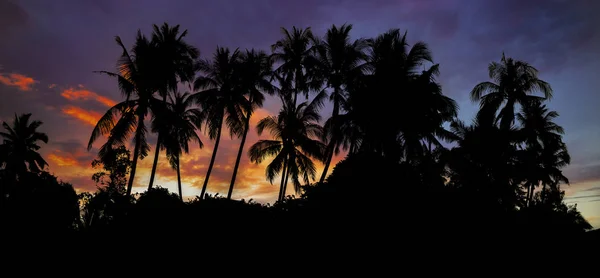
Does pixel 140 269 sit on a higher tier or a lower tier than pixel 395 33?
lower

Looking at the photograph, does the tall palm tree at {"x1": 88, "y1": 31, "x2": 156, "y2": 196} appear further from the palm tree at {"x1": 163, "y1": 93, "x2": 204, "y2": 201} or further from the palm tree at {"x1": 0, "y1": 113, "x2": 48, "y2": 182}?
the palm tree at {"x1": 0, "y1": 113, "x2": 48, "y2": 182}

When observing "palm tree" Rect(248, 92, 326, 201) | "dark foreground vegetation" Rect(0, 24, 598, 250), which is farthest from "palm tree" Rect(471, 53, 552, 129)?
"palm tree" Rect(248, 92, 326, 201)

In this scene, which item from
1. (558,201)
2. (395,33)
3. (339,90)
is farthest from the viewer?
(558,201)

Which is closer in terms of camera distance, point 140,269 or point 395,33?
point 140,269

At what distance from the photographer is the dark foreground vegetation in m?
9.54

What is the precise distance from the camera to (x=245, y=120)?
27203mm

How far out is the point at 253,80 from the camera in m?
26.6

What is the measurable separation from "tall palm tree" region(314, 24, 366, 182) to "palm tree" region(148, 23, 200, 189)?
9.42 metres

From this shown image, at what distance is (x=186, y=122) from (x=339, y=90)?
1153cm

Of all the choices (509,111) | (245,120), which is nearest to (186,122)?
(245,120)

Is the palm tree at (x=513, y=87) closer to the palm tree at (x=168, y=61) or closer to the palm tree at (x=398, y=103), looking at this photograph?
the palm tree at (x=398, y=103)

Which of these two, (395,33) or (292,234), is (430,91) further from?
(292,234)

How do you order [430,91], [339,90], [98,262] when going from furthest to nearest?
[339,90] → [430,91] → [98,262]

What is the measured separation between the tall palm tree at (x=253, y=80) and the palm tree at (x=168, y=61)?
370 cm
